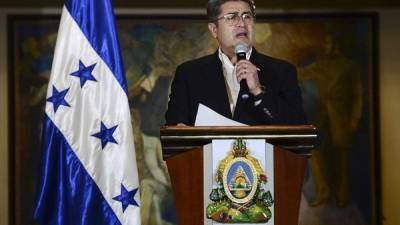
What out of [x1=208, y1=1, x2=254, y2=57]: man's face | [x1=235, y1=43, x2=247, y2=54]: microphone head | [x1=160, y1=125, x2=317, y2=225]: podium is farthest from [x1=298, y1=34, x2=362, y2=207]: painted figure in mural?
[x1=160, y1=125, x2=317, y2=225]: podium

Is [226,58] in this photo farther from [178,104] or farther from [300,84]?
[300,84]

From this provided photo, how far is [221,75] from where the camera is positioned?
3684mm

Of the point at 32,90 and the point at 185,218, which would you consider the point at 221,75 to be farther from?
the point at 32,90

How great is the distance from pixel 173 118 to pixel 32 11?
5180mm

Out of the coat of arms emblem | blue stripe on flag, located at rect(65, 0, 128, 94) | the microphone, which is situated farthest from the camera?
blue stripe on flag, located at rect(65, 0, 128, 94)

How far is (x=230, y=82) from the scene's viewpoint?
12.1 ft

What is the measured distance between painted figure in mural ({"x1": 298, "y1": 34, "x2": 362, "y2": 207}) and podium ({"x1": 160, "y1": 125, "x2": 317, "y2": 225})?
5.25 m

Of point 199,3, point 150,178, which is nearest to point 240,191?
point 150,178

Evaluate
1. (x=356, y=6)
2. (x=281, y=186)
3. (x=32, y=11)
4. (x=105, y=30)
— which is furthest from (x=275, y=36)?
(x=281, y=186)

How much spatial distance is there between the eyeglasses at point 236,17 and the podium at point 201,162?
2.34 feet

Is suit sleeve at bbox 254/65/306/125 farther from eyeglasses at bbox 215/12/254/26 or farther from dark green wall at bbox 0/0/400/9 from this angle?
dark green wall at bbox 0/0/400/9

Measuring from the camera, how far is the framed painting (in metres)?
8.24

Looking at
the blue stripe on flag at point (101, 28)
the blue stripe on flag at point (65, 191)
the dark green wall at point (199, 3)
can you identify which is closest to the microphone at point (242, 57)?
the blue stripe on flag at point (101, 28)

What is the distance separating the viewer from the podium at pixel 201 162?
3094mm
